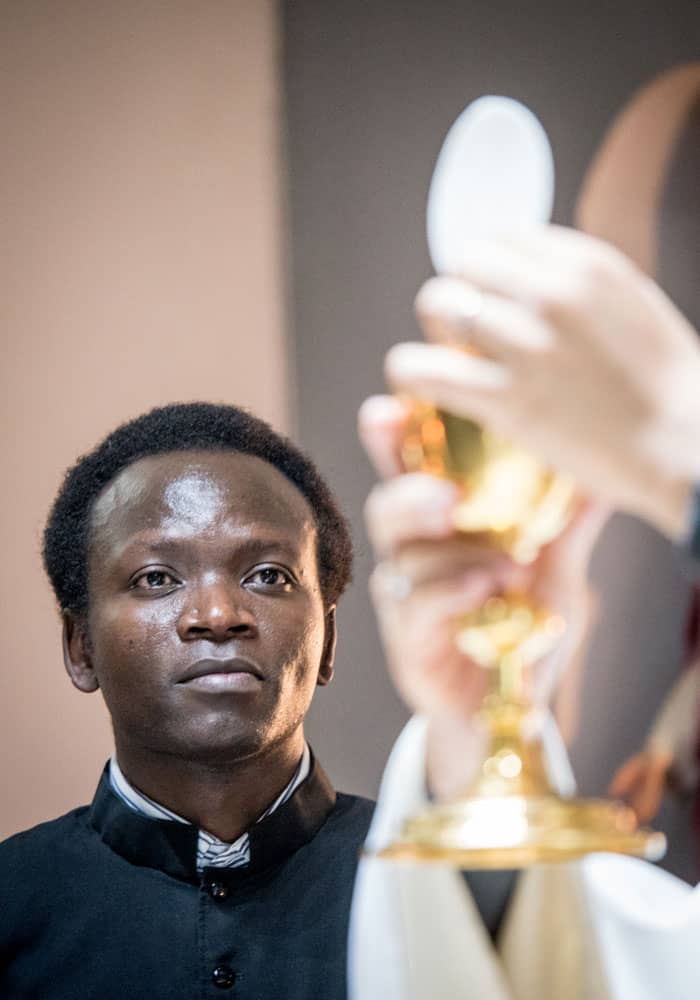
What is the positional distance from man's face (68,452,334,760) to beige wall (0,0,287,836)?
0.38 meters

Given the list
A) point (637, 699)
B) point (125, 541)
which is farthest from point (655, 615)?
point (125, 541)

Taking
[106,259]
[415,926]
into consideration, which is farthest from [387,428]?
[106,259]

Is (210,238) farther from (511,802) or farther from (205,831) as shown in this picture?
(511,802)

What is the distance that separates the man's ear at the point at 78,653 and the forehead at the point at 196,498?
0.30 feet

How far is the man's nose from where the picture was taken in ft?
3.16

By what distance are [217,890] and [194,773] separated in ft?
0.29

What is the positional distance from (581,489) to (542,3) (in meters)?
0.73

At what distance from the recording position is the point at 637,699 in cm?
108

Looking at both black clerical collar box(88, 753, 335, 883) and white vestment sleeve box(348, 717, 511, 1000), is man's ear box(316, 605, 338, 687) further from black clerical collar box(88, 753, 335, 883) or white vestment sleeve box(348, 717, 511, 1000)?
white vestment sleeve box(348, 717, 511, 1000)

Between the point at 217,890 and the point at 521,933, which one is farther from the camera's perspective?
the point at 217,890

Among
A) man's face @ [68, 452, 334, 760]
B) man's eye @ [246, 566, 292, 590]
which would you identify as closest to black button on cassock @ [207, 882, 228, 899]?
man's face @ [68, 452, 334, 760]

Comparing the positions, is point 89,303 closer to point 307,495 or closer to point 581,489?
point 307,495

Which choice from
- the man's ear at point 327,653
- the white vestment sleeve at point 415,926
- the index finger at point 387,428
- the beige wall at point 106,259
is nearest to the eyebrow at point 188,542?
the man's ear at point 327,653

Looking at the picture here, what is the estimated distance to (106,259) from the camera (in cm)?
150
